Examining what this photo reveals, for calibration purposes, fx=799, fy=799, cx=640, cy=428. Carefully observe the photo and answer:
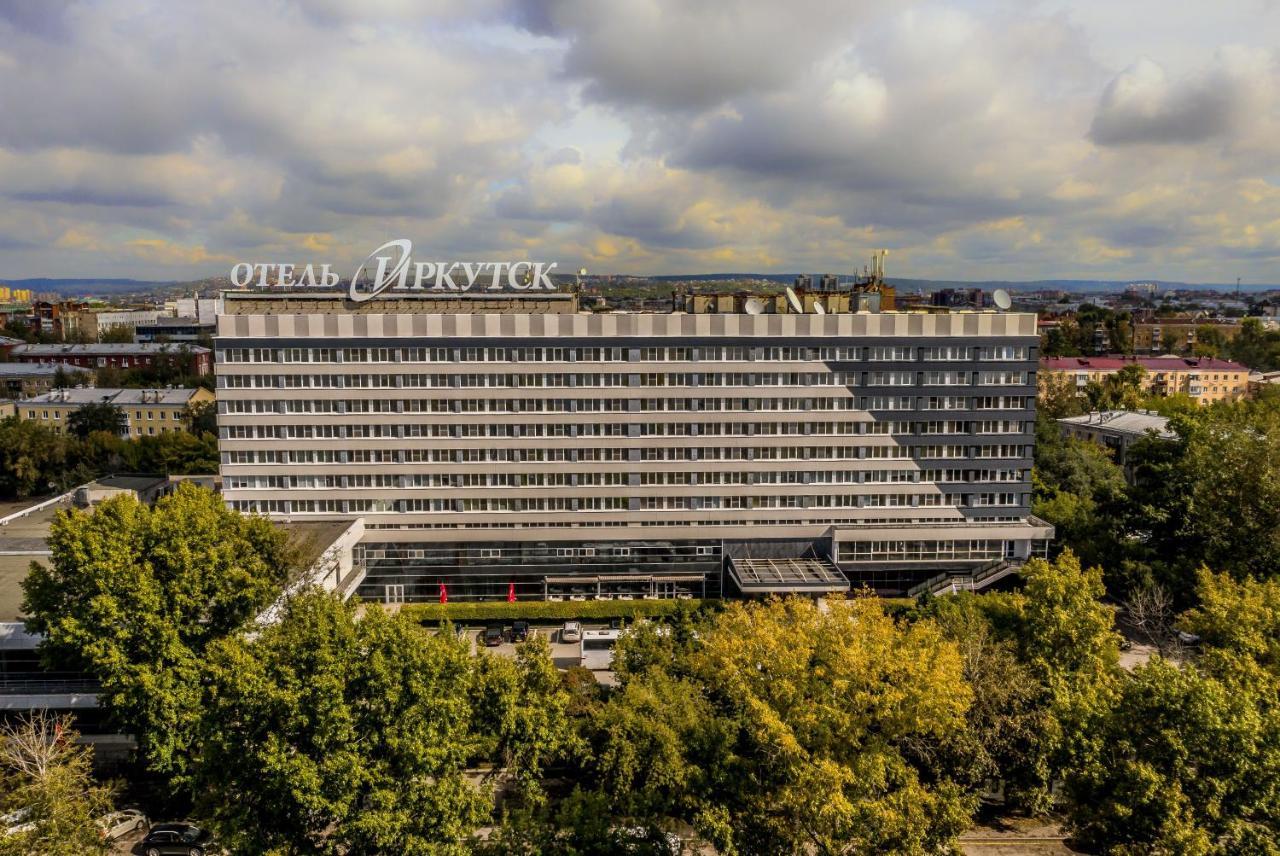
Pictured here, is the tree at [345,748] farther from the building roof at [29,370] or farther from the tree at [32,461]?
the building roof at [29,370]

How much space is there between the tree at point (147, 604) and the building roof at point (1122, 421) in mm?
122242

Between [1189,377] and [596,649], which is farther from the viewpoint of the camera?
[1189,377]

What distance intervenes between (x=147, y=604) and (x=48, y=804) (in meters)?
12.4

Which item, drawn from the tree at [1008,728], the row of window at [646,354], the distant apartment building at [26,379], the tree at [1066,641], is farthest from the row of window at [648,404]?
the distant apartment building at [26,379]

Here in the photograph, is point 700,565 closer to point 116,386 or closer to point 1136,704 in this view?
point 1136,704

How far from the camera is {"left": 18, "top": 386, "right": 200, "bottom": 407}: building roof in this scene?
496 ft

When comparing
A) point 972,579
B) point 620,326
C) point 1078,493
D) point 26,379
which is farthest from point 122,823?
point 26,379

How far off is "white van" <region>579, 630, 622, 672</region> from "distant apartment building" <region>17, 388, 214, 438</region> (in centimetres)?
11492

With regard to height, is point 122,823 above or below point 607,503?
below

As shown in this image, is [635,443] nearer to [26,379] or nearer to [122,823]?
[122,823]

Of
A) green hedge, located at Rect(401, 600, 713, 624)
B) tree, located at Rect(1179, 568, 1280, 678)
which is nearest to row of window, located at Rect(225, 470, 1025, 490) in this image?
green hedge, located at Rect(401, 600, 713, 624)

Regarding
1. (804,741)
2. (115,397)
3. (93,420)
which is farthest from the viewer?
(115,397)

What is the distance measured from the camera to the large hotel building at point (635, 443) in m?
78.7

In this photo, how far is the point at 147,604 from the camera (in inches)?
1811
